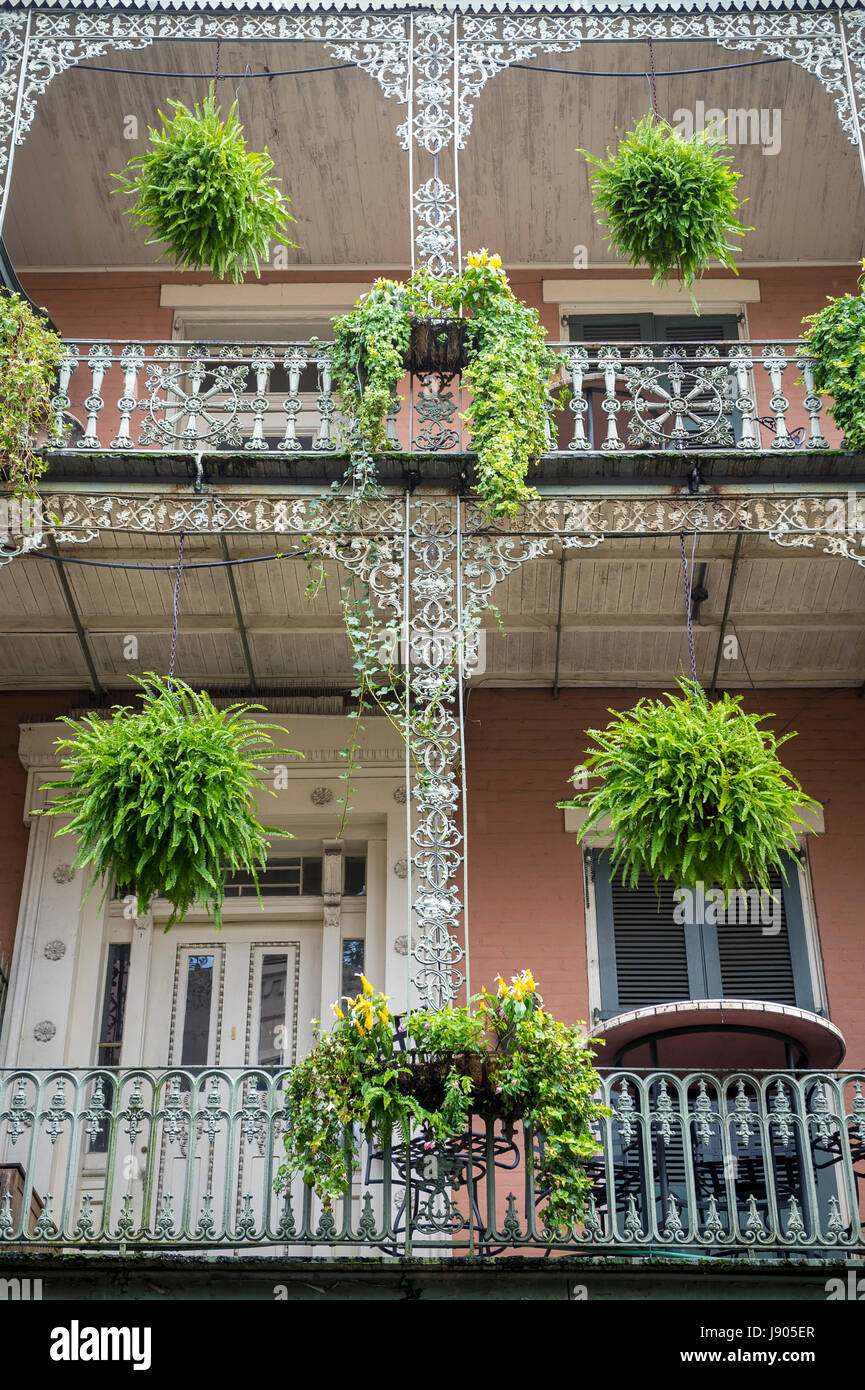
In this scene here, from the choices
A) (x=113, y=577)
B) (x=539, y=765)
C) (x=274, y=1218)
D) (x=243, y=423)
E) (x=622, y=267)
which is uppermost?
(x=622, y=267)

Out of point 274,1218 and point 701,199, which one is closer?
point 274,1218

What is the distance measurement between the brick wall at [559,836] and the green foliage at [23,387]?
3.45 metres

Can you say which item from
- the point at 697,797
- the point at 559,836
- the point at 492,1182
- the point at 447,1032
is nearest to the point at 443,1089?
the point at 447,1032

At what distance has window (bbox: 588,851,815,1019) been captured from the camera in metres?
9.64

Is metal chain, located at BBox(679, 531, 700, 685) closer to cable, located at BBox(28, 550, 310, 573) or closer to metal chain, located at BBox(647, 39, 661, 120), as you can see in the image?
cable, located at BBox(28, 550, 310, 573)

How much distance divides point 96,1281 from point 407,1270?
4.74ft

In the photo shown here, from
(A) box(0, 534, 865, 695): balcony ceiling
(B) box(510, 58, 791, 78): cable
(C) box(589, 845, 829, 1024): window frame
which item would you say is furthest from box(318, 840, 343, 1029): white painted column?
(B) box(510, 58, 791, 78): cable

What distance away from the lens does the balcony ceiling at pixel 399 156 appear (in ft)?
35.1

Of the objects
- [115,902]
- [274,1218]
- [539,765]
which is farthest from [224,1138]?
[539,765]

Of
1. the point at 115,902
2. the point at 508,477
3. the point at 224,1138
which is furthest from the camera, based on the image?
the point at 115,902

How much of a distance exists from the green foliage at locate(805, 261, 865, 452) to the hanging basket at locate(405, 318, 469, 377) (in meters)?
2.10
